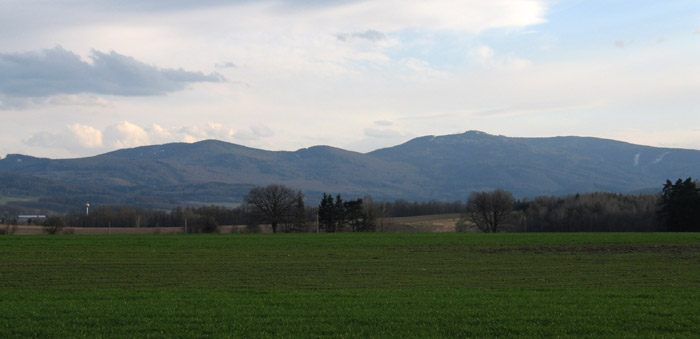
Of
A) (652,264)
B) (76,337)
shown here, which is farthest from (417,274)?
(76,337)

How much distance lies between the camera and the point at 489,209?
344 ft

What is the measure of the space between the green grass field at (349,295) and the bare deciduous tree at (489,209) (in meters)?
67.1

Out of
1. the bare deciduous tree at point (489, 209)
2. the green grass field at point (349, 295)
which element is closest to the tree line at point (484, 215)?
the bare deciduous tree at point (489, 209)

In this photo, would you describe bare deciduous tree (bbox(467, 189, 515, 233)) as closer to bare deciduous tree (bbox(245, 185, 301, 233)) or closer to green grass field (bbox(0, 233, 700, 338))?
bare deciduous tree (bbox(245, 185, 301, 233))

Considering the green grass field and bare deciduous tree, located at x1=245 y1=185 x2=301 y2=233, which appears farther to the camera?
bare deciduous tree, located at x1=245 y1=185 x2=301 y2=233

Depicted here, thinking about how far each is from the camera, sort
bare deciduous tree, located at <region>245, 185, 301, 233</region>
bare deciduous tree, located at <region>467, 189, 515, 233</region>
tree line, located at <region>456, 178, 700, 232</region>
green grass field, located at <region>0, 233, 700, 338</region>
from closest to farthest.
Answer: green grass field, located at <region>0, 233, 700, 338</region> < bare deciduous tree, located at <region>245, 185, 301, 233</region> < tree line, located at <region>456, 178, 700, 232</region> < bare deciduous tree, located at <region>467, 189, 515, 233</region>

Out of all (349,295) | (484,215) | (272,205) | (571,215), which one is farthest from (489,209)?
(349,295)

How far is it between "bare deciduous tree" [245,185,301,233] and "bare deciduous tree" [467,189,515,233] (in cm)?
3153

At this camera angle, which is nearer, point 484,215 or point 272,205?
point 272,205

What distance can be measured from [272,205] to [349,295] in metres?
84.1

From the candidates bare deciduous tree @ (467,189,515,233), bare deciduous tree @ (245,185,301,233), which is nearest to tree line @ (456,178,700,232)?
bare deciduous tree @ (467,189,515,233)

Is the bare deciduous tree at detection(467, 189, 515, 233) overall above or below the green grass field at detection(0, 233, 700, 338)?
above

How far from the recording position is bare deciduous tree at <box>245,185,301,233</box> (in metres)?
101

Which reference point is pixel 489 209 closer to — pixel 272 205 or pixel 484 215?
pixel 484 215
